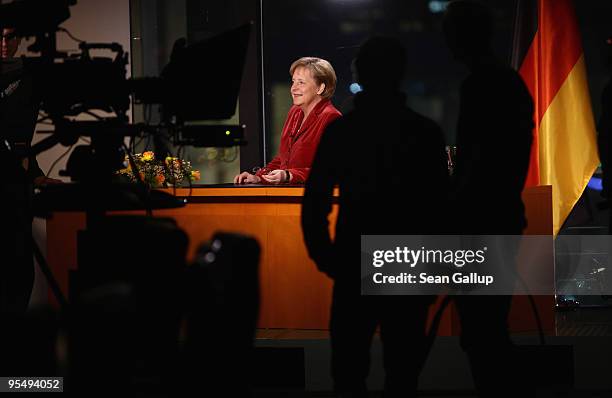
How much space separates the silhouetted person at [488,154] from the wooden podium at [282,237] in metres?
1.27

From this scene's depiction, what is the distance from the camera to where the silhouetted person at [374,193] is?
2.53m

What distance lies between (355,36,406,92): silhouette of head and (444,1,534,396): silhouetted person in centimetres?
18

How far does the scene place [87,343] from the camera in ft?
3.70

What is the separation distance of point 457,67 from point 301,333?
2.98 meters

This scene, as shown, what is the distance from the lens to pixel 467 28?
8.36 feet

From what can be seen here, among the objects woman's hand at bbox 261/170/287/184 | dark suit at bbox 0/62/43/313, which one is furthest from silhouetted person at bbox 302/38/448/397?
woman's hand at bbox 261/170/287/184

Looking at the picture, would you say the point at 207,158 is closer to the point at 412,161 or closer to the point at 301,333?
the point at 301,333

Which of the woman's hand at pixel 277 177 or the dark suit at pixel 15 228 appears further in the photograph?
the woman's hand at pixel 277 177

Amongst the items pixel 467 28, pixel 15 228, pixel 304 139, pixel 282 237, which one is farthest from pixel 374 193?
pixel 304 139

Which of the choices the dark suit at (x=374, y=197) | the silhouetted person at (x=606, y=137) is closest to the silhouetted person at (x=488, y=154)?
the dark suit at (x=374, y=197)

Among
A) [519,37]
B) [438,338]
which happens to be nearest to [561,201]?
[519,37]

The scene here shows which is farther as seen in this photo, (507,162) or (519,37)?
(519,37)

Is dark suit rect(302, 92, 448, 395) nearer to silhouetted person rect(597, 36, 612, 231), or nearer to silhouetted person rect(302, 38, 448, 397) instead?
silhouetted person rect(302, 38, 448, 397)

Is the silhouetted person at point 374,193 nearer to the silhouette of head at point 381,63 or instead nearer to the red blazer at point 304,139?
the silhouette of head at point 381,63
